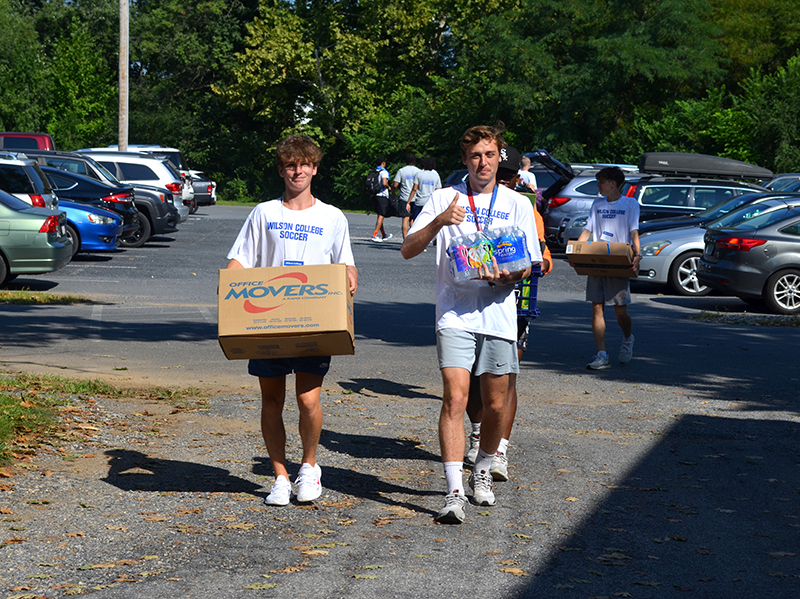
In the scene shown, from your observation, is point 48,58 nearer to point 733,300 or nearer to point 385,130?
point 385,130

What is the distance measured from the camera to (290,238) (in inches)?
215

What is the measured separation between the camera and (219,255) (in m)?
21.1

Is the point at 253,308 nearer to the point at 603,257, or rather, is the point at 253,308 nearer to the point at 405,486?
the point at 405,486

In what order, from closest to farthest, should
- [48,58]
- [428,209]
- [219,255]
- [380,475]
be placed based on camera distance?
[428,209], [380,475], [219,255], [48,58]

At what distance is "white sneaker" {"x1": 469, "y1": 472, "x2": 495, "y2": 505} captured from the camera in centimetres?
560

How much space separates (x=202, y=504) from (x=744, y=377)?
617 centimetres

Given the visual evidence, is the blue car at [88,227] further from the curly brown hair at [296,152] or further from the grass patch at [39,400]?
the curly brown hair at [296,152]

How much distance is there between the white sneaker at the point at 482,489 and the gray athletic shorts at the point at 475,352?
60 cm

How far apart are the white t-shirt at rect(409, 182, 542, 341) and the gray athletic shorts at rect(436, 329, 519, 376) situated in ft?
0.13

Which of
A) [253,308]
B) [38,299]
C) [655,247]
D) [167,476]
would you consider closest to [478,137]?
[253,308]

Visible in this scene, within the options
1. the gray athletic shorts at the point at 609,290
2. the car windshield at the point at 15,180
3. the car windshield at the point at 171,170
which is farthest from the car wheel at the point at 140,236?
the gray athletic shorts at the point at 609,290

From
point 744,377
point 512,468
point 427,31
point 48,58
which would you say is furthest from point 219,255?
point 48,58

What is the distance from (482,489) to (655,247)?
12380mm

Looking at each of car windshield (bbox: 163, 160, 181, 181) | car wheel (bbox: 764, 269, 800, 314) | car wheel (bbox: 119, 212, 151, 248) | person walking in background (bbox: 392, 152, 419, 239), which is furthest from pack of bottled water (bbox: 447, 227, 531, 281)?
car windshield (bbox: 163, 160, 181, 181)
